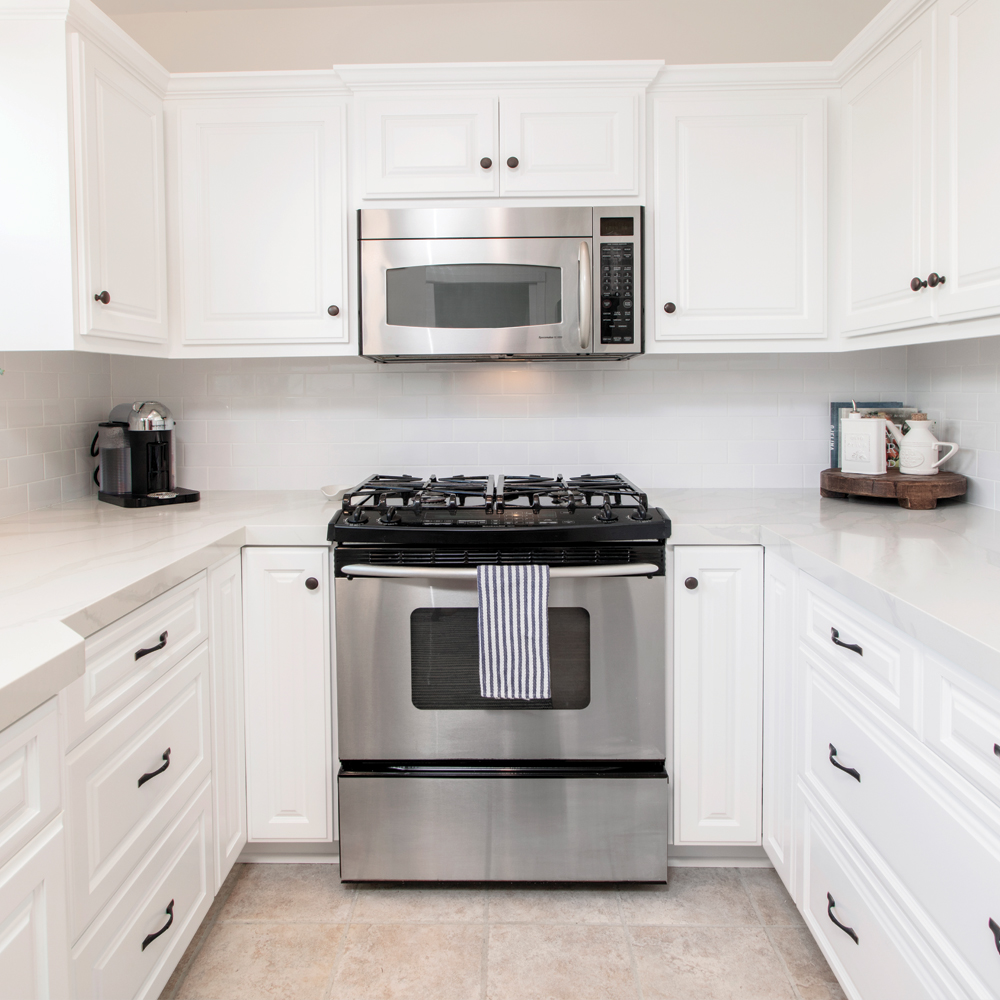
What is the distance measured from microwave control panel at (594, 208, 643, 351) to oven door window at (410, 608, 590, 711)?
2.63 ft

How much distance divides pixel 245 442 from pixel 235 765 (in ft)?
3.58

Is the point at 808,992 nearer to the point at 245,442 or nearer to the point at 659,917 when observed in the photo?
the point at 659,917

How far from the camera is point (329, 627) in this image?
1923 mm

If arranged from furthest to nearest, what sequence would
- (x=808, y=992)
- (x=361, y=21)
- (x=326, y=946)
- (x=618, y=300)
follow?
(x=361, y=21)
(x=618, y=300)
(x=326, y=946)
(x=808, y=992)

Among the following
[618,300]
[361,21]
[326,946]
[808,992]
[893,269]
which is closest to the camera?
[808,992]

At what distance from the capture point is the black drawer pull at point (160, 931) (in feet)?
4.58

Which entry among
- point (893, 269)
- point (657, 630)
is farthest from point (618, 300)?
point (657, 630)

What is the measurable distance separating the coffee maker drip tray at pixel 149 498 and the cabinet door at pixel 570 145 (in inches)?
50.8

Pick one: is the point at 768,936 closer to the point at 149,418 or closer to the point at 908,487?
the point at 908,487

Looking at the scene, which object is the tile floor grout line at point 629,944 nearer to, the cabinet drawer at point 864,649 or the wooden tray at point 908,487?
the cabinet drawer at point 864,649

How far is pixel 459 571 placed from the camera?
181cm

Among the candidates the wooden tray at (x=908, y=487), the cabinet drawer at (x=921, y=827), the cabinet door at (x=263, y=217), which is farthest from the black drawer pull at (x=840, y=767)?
the cabinet door at (x=263, y=217)

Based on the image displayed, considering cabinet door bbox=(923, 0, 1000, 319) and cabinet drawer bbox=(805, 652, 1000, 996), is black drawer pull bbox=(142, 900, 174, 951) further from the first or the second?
cabinet door bbox=(923, 0, 1000, 319)

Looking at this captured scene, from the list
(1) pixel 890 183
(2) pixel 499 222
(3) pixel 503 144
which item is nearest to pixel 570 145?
(3) pixel 503 144
